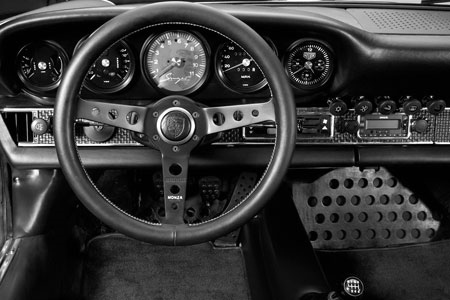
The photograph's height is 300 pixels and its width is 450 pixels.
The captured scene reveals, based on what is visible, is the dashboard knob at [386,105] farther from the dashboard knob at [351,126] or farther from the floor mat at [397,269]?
the floor mat at [397,269]

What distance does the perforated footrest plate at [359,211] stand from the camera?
8.00 feet

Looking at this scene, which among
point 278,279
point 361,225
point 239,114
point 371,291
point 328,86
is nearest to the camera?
point 239,114

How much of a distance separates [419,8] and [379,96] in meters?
0.40

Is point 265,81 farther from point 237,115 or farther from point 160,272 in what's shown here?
point 160,272

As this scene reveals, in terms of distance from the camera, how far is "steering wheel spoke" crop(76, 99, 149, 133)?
136cm

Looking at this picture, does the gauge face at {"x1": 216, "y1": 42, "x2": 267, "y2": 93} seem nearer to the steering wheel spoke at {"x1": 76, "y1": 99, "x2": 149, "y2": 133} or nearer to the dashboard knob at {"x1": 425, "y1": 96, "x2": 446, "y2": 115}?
the steering wheel spoke at {"x1": 76, "y1": 99, "x2": 149, "y2": 133}

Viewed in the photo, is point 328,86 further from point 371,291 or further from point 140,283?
point 140,283

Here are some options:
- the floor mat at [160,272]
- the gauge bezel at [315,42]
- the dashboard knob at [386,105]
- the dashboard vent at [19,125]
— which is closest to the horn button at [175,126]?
the gauge bezel at [315,42]

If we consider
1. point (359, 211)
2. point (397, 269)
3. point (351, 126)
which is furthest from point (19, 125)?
point (397, 269)

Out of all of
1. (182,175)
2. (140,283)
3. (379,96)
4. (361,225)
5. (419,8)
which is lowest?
(140,283)

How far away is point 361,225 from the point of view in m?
2.45

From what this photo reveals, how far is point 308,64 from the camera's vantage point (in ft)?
5.52

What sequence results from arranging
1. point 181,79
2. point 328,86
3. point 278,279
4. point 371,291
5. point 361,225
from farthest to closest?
point 361,225 → point 371,291 → point 278,279 → point 328,86 → point 181,79

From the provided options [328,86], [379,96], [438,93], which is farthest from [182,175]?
[438,93]
